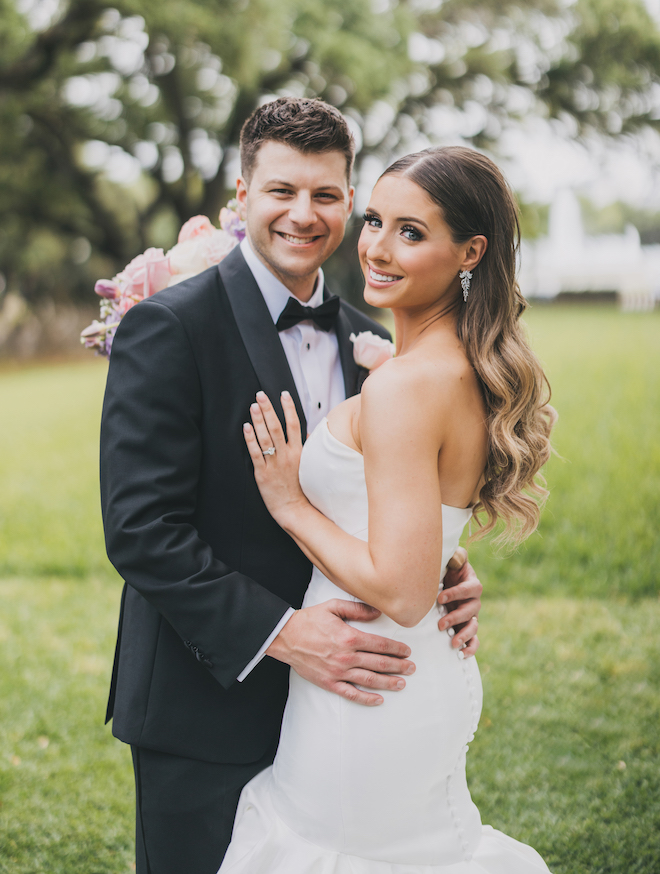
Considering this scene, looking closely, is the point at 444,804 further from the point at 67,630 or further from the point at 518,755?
the point at 67,630

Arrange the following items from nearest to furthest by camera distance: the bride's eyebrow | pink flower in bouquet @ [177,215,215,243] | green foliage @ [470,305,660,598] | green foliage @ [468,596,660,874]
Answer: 1. the bride's eyebrow
2. pink flower in bouquet @ [177,215,215,243]
3. green foliage @ [468,596,660,874]
4. green foliage @ [470,305,660,598]

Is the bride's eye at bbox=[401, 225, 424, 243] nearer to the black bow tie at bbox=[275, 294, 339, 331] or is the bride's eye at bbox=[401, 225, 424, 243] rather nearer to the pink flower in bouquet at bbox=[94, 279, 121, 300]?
the black bow tie at bbox=[275, 294, 339, 331]

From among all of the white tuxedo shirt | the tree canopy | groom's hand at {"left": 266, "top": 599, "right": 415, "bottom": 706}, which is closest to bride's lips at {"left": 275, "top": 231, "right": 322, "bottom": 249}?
the white tuxedo shirt

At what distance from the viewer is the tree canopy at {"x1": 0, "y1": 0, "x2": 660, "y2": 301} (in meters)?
13.1

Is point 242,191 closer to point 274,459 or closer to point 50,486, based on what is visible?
point 274,459

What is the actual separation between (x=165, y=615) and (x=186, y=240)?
1.43m

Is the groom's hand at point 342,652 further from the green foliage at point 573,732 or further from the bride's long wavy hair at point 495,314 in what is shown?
the green foliage at point 573,732

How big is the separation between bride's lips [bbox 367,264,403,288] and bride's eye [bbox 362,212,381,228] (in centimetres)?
13

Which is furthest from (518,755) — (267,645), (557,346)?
(557,346)

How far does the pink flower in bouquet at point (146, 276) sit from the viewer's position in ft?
8.55

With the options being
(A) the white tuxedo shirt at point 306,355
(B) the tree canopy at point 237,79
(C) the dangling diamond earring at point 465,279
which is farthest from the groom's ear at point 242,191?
(B) the tree canopy at point 237,79

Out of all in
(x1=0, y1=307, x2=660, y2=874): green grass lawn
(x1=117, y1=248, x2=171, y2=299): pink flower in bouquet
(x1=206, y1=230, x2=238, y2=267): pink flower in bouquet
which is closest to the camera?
(x1=117, y1=248, x2=171, y2=299): pink flower in bouquet

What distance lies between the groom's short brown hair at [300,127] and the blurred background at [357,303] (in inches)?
29.4

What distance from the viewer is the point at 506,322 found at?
7.14 feet
